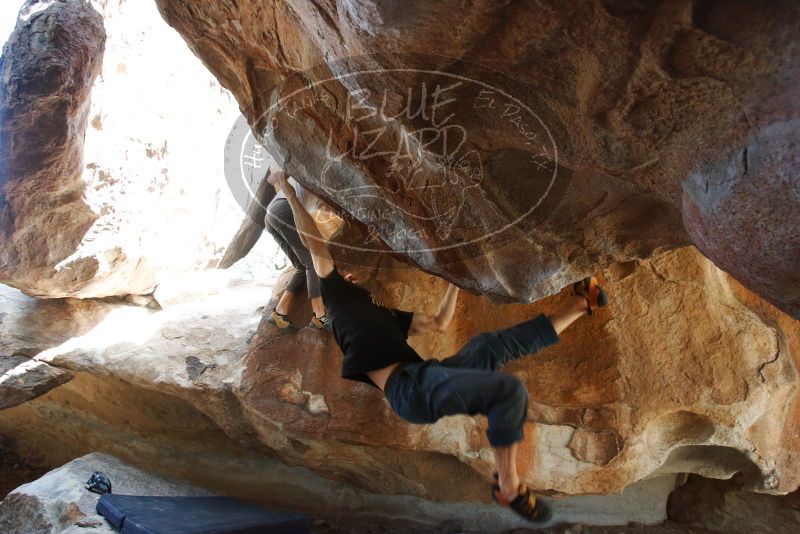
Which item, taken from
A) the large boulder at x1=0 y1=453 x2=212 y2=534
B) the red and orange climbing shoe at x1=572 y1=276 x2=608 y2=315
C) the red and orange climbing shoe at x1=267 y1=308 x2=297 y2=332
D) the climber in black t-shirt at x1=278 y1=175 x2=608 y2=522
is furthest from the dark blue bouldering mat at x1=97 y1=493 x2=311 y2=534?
the red and orange climbing shoe at x1=572 y1=276 x2=608 y2=315

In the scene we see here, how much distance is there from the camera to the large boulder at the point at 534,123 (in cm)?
110

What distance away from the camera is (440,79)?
143cm

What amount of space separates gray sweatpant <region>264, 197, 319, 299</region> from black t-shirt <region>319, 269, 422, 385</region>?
0.79 metres

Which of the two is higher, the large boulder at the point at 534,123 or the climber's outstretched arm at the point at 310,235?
the large boulder at the point at 534,123

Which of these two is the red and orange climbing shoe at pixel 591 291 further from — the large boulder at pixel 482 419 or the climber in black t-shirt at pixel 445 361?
the large boulder at pixel 482 419

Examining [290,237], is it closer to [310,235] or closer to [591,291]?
[310,235]

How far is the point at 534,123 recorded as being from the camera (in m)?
1.47

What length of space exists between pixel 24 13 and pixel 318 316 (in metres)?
2.23

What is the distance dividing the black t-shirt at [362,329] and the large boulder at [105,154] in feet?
6.51

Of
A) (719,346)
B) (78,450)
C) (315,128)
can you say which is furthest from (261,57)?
(78,450)

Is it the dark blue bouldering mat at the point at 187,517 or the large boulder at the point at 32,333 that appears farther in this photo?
the large boulder at the point at 32,333

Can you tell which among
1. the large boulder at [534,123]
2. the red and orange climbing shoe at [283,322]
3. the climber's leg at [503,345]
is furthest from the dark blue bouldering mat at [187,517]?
the large boulder at [534,123]

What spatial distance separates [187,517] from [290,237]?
4.67 ft

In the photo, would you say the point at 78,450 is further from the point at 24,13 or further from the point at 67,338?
the point at 24,13
